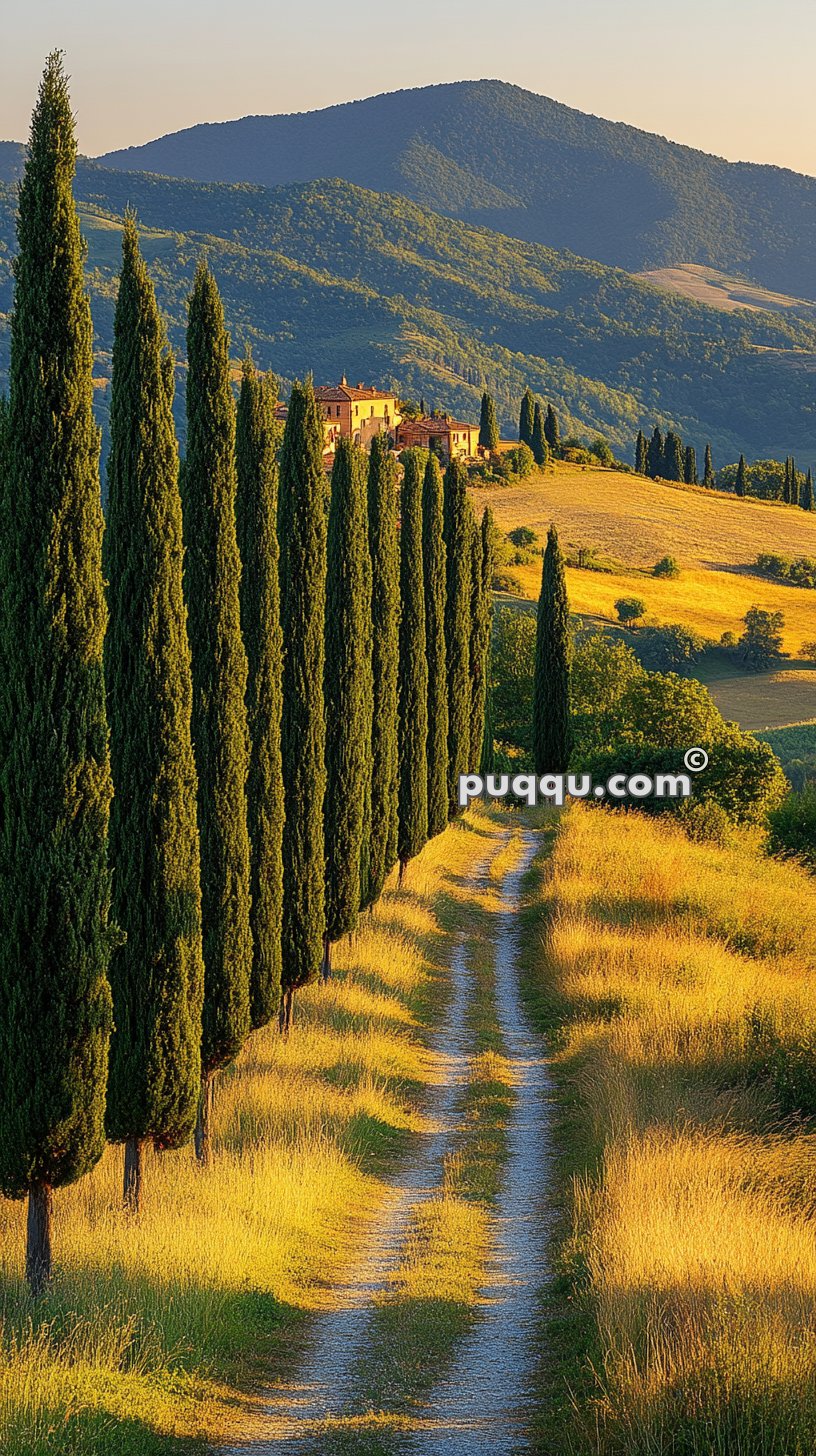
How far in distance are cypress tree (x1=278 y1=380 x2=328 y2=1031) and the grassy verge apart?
1.21m

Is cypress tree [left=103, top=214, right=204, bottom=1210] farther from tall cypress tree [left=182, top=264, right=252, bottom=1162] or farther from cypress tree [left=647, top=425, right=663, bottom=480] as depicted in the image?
cypress tree [left=647, top=425, right=663, bottom=480]

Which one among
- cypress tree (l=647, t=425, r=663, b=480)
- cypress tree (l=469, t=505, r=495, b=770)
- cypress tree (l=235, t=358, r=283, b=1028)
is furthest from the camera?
cypress tree (l=647, t=425, r=663, b=480)

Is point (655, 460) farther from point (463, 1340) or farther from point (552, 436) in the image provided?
point (463, 1340)

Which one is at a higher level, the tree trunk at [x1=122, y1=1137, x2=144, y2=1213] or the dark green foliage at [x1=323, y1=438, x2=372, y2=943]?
the dark green foliage at [x1=323, y1=438, x2=372, y2=943]

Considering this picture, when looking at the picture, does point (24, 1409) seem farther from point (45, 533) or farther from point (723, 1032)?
point (723, 1032)

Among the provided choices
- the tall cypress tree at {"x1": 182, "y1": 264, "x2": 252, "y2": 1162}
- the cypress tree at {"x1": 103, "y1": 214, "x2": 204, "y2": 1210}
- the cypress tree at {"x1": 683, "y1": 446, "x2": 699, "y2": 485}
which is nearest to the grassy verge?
the cypress tree at {"x1": 103, "y1": 214, "x2": 204, "y2": 1210}

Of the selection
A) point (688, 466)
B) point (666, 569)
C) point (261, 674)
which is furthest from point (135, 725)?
point (688, 466)

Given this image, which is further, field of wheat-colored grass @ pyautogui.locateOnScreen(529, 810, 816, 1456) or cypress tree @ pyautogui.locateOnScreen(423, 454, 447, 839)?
cypress tree @ pyautogui.locateOnScreen(423, 454, 447, 839)

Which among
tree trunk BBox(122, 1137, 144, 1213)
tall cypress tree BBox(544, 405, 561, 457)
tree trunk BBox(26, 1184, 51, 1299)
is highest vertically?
tall cypress tree BBox(544, 405, 561, 457)

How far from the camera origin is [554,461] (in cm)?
13300

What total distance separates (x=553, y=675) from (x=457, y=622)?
9.74 meters

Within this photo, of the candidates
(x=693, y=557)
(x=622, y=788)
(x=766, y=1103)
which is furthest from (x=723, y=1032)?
(x=693, y=557)

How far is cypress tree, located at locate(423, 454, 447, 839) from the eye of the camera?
35500 millimetres

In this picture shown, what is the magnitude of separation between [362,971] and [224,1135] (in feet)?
28.3
